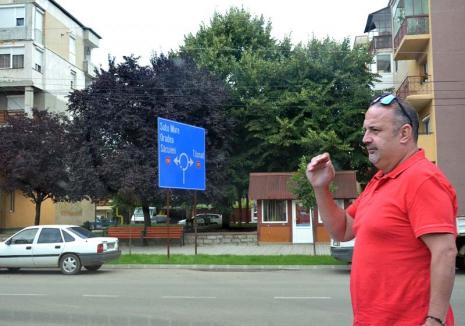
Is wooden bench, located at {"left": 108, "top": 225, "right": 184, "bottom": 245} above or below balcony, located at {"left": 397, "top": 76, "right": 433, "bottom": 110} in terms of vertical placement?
below

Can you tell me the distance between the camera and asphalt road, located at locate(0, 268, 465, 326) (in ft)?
27.8

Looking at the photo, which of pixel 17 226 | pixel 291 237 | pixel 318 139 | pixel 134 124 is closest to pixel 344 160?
pixel 318 139

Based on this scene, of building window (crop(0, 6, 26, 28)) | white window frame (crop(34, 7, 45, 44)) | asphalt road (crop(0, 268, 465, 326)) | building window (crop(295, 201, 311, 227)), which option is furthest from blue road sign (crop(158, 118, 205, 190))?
building window (crop(0, 6, 26, 28))

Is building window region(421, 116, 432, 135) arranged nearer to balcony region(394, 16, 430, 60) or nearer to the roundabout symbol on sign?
balcony region(394, 16, 430, 60)

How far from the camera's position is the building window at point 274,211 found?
2725cm

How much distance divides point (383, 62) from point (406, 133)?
150 ft

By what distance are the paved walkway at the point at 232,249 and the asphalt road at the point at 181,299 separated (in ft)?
22.0

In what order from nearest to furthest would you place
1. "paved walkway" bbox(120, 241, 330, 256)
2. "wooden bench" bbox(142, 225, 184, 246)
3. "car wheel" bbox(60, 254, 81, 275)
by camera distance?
"car wheel" bbox(60, 254, 81, 275) < "paved walkway" bbox(120, 241, 330, 256) < "wooden bench" bbox(142, 225, 184, 246)

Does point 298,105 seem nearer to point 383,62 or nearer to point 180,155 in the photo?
point 180,155

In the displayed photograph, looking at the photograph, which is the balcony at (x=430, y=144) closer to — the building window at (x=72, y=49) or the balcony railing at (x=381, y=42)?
the balcony railing at (x=381, y=42)

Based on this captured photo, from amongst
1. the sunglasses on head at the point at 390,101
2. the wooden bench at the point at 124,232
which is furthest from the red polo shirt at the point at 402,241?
the wooden bench at the point at 124,232

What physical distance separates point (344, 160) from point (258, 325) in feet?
78.0

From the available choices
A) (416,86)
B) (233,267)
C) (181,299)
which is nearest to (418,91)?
(416,86)

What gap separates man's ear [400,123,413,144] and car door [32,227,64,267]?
15140mm
